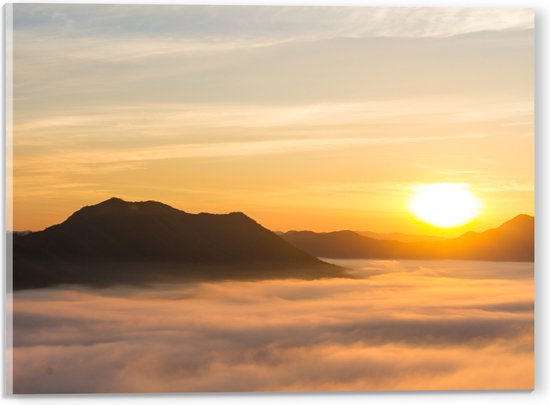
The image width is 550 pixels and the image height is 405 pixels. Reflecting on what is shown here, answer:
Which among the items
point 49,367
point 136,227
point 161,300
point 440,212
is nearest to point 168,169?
point 136,227

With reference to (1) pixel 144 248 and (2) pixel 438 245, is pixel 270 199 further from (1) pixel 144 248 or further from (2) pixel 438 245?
(2) pixel 438 245

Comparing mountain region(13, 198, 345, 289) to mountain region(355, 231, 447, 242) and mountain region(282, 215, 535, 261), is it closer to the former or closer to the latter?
mountain region(282, 215, 535, 261)

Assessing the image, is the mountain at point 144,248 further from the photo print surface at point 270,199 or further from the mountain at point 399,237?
the mountain at point 399,237

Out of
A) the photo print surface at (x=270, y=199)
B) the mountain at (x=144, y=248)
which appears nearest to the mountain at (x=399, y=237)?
the photo print surface at (x=270, y=199)

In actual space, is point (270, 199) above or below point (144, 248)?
above

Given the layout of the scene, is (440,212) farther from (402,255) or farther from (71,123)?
(71,123)

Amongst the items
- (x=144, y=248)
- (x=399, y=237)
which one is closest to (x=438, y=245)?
(x=399, y=237)
